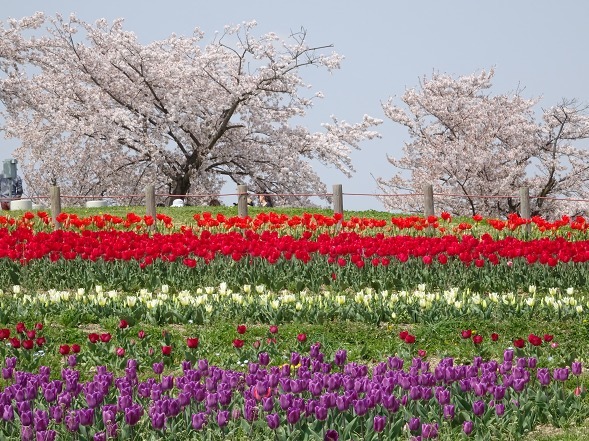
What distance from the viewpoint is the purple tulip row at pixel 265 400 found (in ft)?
18.7

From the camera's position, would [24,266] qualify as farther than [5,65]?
No

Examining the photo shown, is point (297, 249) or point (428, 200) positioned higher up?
point (428, 200)

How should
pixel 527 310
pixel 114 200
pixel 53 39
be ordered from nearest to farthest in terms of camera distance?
pixel 527 310, pixel 53 39, pixel 114 200

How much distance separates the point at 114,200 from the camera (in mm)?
37875

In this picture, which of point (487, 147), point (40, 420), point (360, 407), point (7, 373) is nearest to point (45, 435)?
point (40, 420)

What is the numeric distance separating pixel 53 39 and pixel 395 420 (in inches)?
1188

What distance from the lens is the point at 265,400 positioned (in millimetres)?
5680

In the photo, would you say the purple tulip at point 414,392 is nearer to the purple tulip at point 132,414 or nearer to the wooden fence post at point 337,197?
the purple tulip at point 132,414

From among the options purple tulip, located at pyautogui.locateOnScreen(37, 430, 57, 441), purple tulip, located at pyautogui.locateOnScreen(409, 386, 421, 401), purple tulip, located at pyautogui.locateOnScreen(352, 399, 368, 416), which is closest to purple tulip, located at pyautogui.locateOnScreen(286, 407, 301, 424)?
purple tulip, located at pyautogui.locateOnScreen(352, 399, 368, 416)

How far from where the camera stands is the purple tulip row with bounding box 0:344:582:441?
5.70 m

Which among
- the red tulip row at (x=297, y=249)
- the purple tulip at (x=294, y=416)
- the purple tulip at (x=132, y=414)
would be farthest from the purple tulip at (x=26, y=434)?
the red tulip row at (x=297, y=249)

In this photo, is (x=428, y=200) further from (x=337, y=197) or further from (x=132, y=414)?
(x=132, y=414)

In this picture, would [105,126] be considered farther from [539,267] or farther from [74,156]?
[539,267]

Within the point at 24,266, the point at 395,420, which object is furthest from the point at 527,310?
the point at 24,266
